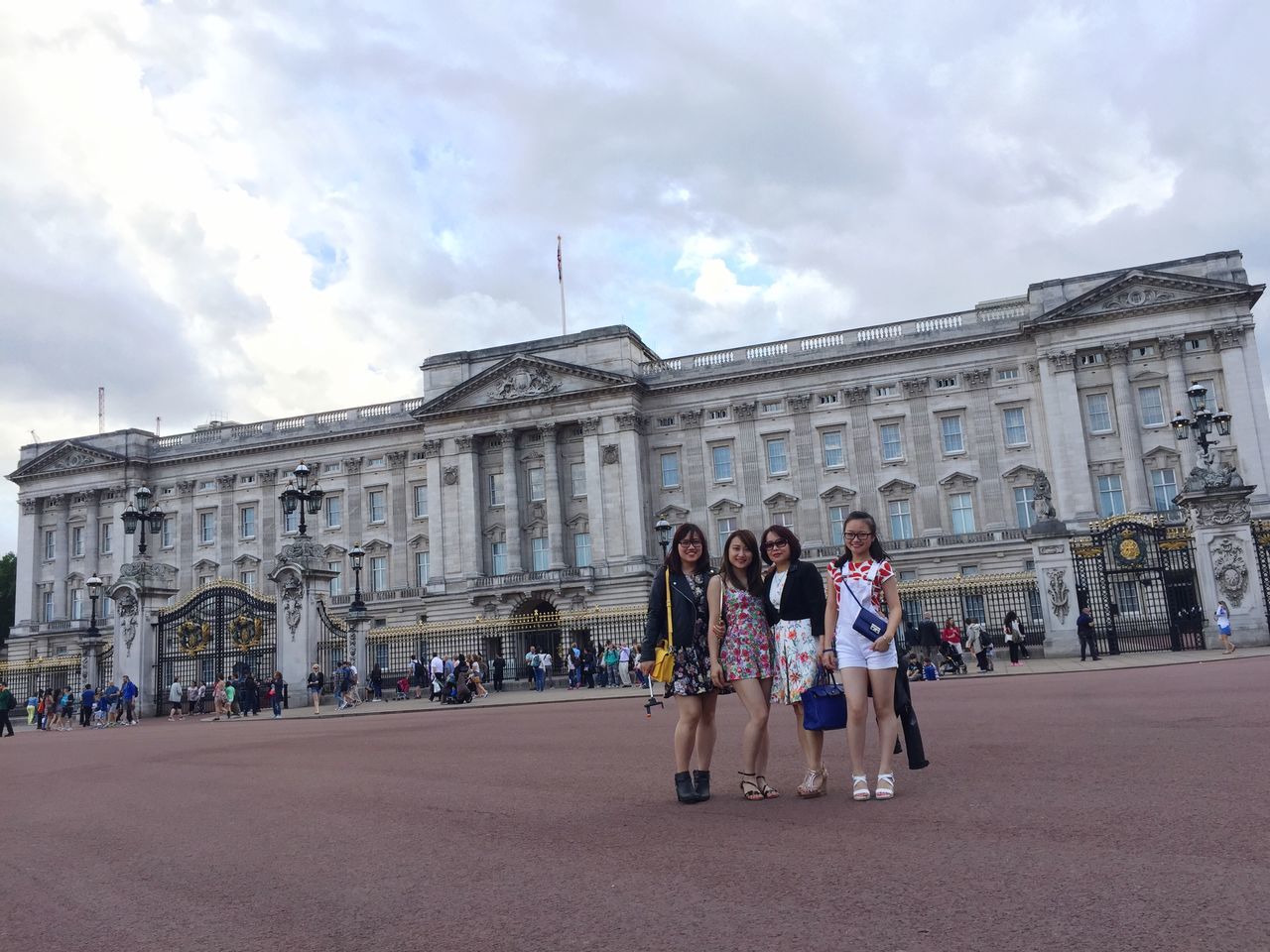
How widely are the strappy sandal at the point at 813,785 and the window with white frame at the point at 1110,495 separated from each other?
45114 mm

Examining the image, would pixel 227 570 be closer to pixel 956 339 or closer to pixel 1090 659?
pixel 956 339

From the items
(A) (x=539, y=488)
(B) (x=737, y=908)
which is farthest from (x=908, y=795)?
(A) (x=539, y=488)

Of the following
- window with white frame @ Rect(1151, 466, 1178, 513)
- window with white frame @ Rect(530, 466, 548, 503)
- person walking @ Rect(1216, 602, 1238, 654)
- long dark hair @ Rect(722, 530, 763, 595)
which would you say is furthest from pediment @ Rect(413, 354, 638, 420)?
long dark hair @ Rect(722, 530, 763, 595)

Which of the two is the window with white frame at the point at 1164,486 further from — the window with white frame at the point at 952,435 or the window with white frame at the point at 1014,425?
the window with white frame at the point at 952,435

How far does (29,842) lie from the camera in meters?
7.84

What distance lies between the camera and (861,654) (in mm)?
7047

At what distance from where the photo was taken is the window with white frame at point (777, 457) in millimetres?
54062

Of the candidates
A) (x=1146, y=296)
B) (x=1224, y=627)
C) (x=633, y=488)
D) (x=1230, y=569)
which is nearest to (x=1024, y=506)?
(x=1146, y=296)

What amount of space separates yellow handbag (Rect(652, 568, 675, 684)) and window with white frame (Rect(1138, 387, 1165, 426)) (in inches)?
1848

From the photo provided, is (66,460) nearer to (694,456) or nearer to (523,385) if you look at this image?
(523,385)

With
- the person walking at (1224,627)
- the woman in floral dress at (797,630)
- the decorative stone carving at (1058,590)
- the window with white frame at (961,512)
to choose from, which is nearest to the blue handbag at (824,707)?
the woman in floral dress at (797,630)

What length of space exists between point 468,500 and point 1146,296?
116ft

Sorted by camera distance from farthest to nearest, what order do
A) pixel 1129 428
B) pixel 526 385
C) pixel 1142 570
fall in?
pixel 526 385 < pixel 1129 428 < pixel 1142 570

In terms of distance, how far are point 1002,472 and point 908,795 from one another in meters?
46.4
